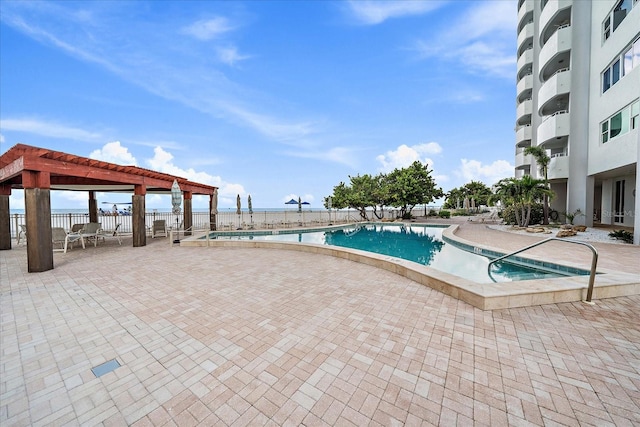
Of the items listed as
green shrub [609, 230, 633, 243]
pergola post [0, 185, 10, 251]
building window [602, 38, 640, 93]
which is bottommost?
green shrub [609, 230, 633, 243]

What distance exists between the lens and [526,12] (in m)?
22.3

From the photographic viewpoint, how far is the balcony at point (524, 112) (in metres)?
22.2

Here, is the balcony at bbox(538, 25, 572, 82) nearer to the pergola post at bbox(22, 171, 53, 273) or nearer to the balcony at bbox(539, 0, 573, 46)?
the balcony at bbox(539, 0, 573, 46)

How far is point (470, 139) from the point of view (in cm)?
3103

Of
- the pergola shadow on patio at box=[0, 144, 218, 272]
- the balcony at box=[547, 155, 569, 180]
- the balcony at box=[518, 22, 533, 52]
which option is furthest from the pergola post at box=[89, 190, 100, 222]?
the balcony at box=[518, 22, 533, 52]

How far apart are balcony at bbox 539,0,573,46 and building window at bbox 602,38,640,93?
5.77 m

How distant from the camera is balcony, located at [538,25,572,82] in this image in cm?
1427

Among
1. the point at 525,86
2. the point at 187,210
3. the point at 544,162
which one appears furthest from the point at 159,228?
the point at 525,86

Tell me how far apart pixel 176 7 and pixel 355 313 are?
1591cm

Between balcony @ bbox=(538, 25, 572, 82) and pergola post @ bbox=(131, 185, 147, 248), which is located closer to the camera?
pergola post @ bbox=(131, 185, 147, 248)

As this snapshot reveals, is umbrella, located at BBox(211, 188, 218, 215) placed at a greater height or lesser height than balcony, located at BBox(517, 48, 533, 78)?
lesser

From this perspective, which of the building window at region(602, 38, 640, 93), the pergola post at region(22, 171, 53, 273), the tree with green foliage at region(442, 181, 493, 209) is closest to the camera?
the pergola post at region(22, 171, 53, 273)

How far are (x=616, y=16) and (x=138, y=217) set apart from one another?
2324 cm

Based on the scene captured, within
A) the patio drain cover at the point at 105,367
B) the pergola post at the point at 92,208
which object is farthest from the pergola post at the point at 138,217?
the patio drain cover at the point at 105,367
